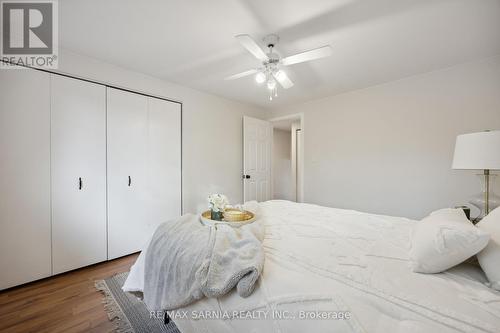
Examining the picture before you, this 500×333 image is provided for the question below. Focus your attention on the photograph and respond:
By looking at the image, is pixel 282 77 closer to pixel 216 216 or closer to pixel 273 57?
pixel 273 57

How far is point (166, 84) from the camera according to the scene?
2910mm

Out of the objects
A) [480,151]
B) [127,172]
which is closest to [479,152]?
[480,151]

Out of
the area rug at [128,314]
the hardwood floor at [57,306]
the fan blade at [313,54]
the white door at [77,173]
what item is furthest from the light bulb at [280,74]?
the hardwood floor at [57,306]

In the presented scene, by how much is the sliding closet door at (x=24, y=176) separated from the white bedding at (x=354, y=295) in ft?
6.59

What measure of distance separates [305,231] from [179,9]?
196cm

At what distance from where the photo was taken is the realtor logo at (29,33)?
5.19 ft

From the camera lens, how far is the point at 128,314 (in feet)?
5.21

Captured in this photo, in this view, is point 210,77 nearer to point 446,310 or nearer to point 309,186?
A: point 309,186

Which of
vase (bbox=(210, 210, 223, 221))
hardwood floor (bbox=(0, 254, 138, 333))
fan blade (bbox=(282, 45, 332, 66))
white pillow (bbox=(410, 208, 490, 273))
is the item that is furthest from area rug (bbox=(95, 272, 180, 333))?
fan blade (bbox=(282, 45, 332, 66))

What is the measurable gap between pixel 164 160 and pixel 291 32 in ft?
7.41

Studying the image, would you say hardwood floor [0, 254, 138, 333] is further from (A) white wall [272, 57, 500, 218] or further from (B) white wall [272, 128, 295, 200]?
(B) white wall [272, 128, 295, 200]

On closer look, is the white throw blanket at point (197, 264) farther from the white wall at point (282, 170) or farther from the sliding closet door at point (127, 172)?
the white wall at point (282, 170)

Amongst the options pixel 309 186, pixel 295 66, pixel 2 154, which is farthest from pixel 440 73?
pixel 2 154

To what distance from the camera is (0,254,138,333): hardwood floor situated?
4.86ft
